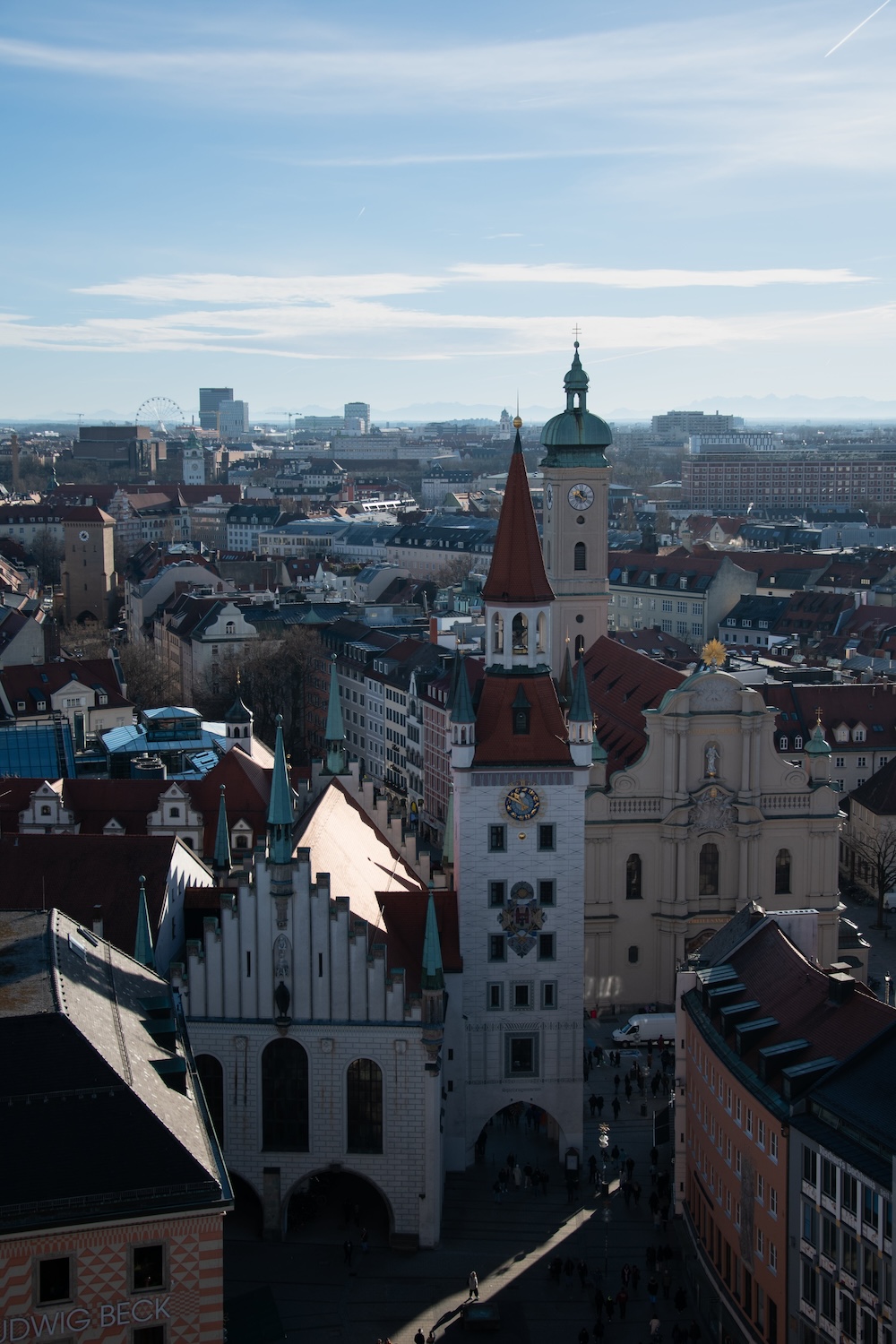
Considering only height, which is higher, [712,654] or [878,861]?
[712,654]

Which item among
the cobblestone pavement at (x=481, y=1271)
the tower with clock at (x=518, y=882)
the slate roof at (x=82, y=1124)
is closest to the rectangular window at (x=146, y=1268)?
the slate roof at (x=82, y=1124)

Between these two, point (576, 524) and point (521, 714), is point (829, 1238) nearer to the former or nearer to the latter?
point (521, 714)

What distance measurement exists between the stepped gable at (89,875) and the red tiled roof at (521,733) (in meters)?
11.6

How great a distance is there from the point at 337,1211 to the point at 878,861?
47443 millimetres

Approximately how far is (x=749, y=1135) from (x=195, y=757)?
51.1 metres

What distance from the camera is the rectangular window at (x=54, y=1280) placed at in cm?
3359

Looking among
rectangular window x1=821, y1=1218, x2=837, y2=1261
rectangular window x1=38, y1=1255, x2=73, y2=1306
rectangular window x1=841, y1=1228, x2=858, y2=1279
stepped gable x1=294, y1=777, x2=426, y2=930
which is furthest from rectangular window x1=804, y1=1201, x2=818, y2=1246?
rectangular window x1=38, y1=1255, x2=73, y2=1306

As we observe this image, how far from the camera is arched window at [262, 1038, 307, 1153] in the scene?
5353 cm

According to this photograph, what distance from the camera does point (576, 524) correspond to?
96312 millimetres

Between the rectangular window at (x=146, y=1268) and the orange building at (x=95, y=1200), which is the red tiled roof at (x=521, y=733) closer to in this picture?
the orange building at (x=95, y=1200)

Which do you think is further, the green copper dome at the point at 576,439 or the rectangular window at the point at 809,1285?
the green copper dome at the point at 576,439

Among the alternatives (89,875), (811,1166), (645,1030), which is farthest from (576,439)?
(811,1166)

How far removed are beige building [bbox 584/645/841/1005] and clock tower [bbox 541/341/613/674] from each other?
63.9 ft

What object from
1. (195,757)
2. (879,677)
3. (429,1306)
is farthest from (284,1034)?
(879,677)
